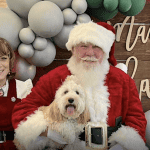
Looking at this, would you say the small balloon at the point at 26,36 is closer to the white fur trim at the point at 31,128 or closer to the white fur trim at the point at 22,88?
the white fur trim at the point at 22,88

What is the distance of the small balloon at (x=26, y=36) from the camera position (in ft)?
Answer: 4.37

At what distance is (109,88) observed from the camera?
1234 mm

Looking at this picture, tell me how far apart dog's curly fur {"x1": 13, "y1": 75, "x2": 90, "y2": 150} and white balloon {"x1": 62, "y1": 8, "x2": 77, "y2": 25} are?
56 centimetres

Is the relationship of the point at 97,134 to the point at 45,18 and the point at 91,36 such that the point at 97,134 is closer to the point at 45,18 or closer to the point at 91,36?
the point at 91,36

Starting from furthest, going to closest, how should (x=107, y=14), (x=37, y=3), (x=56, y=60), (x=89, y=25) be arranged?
(x=56, y=60) < (x=107, y=14) < (x=37, y=3) < (x=89, y=25)

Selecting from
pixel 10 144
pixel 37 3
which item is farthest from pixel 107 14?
pixel 10 144

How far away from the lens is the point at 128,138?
1.11 meters

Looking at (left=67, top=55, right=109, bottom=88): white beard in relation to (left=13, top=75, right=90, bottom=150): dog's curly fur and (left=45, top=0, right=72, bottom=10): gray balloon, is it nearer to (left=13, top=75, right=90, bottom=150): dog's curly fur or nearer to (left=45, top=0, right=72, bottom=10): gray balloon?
(left=13, top=75, right=90, bottom=150): dog's curly fur

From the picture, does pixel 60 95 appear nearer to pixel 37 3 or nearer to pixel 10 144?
pixel 10 144

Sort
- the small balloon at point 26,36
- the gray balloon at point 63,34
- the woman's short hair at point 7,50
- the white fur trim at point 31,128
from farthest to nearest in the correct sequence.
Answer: the gray balloon at point 63,34 < the small balloon at point 26,36 < the woman's short hair at point 7,50 < the white fur trim at point 31,128

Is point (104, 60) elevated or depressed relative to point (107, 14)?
depressed

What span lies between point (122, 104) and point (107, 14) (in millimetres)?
796

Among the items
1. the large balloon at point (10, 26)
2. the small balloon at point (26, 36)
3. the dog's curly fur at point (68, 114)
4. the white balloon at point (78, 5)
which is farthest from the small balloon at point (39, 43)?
the dog's curly fur at point (68, 114)

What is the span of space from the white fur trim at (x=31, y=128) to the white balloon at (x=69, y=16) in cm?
75
